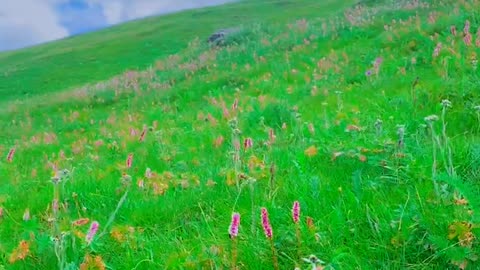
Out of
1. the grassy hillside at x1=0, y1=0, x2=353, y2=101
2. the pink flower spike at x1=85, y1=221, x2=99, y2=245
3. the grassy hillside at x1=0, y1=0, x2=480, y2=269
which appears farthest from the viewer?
the grassy hillside at x1=0, y1=0, x2=353, y2=101

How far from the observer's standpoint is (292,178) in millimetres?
4375

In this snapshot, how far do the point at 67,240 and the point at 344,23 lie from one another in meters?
16.3

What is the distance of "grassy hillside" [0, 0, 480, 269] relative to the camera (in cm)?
305

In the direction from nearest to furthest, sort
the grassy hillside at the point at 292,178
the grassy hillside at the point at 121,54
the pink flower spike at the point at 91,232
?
the grassy hillside at the point at 292,178, the pink flower spike at the point at 91,232, the grassy hillside at the point at 121,54

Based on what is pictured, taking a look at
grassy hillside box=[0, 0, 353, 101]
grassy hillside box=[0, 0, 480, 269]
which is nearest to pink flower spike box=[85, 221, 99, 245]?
grassy hillside box=[0, 0, 480, 269]

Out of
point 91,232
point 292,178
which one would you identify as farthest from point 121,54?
point 91,232

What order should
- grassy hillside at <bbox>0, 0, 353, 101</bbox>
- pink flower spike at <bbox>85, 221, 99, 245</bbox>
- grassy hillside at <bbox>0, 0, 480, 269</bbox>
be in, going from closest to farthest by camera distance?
grassy hillside at <bbox>0, 0, 480, 269</bbox>
pink flower spike at <bbox>85, 221, 99, 245</bbox>
grassy hillside at <bbox>0, 0, 353, 101</bbox>

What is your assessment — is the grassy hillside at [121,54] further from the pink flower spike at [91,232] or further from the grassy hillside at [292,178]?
the pink flower spike at [91,232]

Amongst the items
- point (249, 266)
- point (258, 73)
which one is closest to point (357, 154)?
point (249, 266)

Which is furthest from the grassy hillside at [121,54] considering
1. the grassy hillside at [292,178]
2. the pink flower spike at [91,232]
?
the pink flower spike at [91,232]

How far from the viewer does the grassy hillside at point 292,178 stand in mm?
3053

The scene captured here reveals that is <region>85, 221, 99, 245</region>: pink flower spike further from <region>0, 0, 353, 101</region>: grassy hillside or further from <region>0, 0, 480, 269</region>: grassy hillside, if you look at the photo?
<region>0, 0, 353, 101</region>: grassy hillside

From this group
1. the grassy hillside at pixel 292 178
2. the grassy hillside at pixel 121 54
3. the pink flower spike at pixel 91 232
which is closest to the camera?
the grassy hillside at pixel 292 178

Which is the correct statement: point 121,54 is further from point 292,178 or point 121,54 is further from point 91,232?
point 91,232
